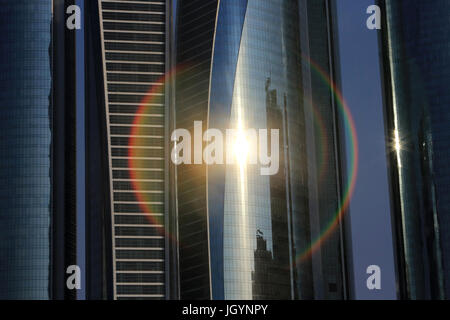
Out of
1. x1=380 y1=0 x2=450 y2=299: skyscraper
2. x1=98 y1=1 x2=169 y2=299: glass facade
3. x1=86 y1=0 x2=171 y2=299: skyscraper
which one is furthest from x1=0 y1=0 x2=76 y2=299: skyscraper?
x1=380 y1=0 x2=450 y2=299: skyscraper

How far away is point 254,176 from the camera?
170375 mm

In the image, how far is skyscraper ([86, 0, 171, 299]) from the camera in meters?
168

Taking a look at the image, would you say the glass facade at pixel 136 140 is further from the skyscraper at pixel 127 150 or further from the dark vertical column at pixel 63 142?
the dark vertical column at pixel 63 142

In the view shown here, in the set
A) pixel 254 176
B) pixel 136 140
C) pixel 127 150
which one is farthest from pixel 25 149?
pixel 254 176

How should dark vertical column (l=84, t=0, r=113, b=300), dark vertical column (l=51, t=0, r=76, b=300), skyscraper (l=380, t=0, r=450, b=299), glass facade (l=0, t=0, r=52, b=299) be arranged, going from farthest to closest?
skyscraper (l=380, t=0, r=450, b=299) < dark vertical column (l=51, t=0, r=76, b=300) < dark vertical column (l=84, t=0, r=113, b=300) < glass facade (l=0, t=0, r=52, b=299)

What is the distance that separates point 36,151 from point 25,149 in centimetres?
194

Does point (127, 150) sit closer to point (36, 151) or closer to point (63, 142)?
point (63, 142)

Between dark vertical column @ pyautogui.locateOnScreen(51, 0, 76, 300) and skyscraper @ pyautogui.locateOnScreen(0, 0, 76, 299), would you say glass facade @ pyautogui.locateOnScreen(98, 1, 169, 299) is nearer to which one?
dark vertical column @ pyautogui.locateOnScreen(51, 0, 76, 300)

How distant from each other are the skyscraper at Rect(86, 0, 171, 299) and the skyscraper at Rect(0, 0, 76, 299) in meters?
4.59

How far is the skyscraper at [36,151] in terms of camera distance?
546ft

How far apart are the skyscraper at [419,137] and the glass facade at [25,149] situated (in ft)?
209

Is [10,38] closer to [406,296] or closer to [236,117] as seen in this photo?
[236,117]

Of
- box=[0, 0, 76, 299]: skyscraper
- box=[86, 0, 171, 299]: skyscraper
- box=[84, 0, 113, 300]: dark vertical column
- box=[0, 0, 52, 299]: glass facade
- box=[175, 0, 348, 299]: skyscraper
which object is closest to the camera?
box=[175, 0, 348, 299]: skyscraper
